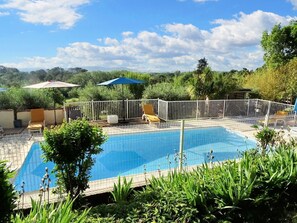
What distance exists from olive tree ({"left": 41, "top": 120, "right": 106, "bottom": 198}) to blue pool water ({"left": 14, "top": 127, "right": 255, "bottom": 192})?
232 centimetres

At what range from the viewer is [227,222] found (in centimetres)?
313

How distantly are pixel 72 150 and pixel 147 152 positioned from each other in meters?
5.50

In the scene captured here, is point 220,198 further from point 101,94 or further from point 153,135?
point 101,94

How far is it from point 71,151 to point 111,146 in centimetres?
509

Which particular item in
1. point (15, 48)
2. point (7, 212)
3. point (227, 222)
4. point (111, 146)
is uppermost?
point (15, 48)

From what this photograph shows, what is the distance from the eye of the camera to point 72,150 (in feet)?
14.3

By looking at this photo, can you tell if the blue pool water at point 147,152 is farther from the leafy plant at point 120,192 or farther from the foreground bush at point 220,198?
the foreground bush at point 220,198

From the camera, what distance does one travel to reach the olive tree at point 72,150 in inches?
169

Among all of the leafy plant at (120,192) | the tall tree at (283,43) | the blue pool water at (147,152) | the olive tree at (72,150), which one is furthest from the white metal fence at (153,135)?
the tall tree at (283,43)

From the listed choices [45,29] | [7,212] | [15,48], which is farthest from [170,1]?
[15,48]

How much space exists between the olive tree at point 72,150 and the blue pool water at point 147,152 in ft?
7.60

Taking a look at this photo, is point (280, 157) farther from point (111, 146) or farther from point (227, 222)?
point (111, 146)

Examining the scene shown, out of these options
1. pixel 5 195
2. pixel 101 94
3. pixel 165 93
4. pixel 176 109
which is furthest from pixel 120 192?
pixel 165 93

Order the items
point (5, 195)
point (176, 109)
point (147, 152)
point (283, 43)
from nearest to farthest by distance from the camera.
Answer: point (5, 195) → point (147, 152) → point (176, 109) → point (283, 43)
